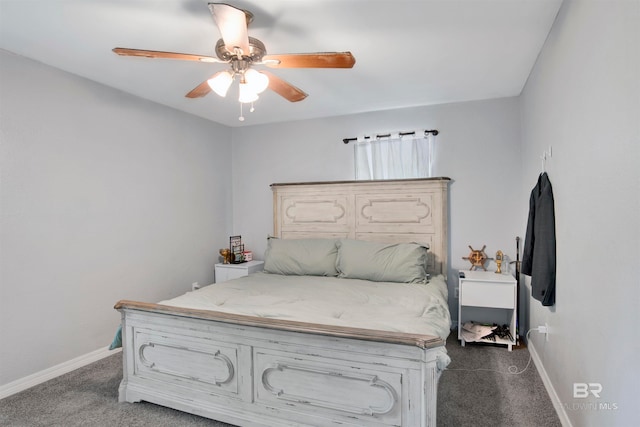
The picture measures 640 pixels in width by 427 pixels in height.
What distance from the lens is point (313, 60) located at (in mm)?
1899

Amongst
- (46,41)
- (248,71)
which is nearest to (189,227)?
(46,41)

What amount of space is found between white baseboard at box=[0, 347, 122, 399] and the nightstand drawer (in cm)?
307

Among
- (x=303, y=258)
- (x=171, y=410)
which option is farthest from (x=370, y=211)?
(x=171, y=410)

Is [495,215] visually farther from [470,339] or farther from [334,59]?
[334,59]

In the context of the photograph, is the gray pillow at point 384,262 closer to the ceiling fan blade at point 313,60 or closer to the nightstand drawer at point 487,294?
the nightstand drawer at point 487,294

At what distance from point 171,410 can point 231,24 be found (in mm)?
2195

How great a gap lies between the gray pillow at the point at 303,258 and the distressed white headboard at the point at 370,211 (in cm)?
45

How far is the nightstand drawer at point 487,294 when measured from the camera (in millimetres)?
3008

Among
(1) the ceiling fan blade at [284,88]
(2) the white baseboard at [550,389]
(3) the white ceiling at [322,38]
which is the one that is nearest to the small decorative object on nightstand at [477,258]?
(2) the white baseboard at [550,389]

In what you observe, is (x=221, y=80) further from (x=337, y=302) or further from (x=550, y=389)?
(x=550, y=389)

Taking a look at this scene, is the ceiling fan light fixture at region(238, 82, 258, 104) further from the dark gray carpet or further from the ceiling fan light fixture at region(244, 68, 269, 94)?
the dark gray carpet

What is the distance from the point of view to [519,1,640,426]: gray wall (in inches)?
46.1

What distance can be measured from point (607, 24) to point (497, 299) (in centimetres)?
228

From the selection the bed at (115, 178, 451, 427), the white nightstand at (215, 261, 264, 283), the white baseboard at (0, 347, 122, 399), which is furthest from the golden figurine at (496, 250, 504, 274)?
the white baseboard at (0, 347, 122, 399)
